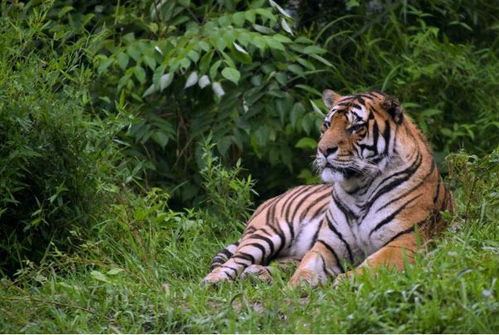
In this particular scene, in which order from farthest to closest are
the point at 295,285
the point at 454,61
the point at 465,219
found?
the point at 454,61 → the point at 465,219 → the point at 295,285

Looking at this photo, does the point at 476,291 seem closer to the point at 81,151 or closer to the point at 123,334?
the point at 123,334

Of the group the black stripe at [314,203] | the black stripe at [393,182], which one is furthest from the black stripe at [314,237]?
the black stripe at [393,182]

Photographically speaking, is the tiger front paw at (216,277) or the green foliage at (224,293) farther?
the tiger front paw at (216,277)

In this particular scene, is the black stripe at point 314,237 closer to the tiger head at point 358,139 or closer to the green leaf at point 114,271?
the tiger head at point 358,139

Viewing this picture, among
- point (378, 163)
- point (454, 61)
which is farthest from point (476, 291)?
point (454, 61)

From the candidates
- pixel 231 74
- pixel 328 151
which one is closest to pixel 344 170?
pixel 328 151

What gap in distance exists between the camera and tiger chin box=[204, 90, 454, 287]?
6.67 m

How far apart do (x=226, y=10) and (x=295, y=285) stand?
3500 millimetres

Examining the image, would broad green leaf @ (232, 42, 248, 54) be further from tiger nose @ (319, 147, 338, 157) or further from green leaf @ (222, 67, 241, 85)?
tiger nose @ (319, 147, 338, 157)

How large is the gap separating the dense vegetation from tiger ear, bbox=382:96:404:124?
1.48 ft

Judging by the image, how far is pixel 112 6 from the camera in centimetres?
954

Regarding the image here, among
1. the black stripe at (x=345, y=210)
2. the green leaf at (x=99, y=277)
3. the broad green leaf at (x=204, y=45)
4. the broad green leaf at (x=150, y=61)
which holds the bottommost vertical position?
the black stripe at (x=345, y=210)

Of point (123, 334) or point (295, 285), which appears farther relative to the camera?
point (295, 285)

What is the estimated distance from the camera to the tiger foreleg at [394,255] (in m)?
6.24
